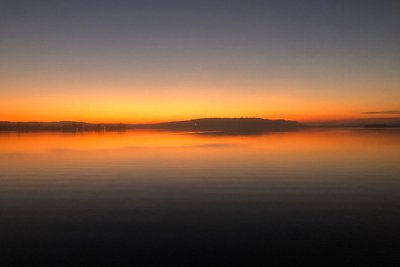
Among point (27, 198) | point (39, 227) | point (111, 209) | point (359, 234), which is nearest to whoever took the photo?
point (359, 234)

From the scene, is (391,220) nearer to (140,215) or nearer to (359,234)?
(359,234)

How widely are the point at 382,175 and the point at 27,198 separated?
2753 centimetres

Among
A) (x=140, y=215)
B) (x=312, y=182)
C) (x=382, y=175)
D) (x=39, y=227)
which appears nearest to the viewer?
(x=39, y=227)

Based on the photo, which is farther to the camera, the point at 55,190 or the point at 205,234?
the point at 55,190

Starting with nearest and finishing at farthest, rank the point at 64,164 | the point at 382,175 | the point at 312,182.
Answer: the point at 312,182
the point at 382,175
the point at 64,164

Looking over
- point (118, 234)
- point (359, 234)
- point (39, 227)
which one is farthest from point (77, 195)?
point (359, 234)

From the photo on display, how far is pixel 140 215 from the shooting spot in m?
16.5

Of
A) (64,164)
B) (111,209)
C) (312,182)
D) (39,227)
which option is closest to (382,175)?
(312,182)

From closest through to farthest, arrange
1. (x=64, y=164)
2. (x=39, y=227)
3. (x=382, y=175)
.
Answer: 1. (x=39, y=227)
2. (x=382, y=175)
3. (x=64, y=164)

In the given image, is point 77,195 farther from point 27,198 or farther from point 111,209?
point 111,209

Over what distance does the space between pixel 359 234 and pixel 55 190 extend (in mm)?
19445

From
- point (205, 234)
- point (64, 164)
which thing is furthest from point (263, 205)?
point (64, 164)

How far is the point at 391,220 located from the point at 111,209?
46.6ft

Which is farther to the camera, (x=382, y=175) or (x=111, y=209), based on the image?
(x=382, y=175)
